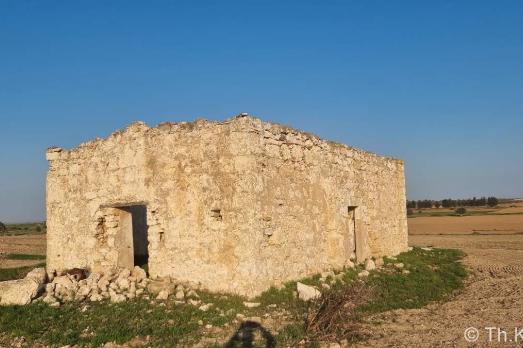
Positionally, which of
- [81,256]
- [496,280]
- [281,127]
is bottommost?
[496,280]

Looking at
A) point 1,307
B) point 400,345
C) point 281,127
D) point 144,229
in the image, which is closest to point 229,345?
point 400,345

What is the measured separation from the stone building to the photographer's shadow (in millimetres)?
1237

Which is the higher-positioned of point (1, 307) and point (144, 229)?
point (144, 229)

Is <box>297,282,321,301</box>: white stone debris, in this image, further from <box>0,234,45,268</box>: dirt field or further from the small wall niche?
<box>0,234,45,268</box>: dirt field

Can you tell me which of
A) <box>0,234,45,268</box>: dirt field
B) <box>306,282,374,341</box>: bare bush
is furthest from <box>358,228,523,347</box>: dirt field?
<box>0,234,45,268</box>: dirt field

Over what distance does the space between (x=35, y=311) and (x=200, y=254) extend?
2.78 m

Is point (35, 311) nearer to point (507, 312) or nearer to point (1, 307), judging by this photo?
point (1, 307)

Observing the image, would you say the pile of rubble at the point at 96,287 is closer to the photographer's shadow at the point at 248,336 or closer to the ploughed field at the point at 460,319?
the photographer's shadow at the point at 248,336

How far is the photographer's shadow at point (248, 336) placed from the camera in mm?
6059

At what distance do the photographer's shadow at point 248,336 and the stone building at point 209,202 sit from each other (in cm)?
124

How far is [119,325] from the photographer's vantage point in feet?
22.1

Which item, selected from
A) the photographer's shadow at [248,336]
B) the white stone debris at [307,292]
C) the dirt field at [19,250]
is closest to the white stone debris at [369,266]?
the white stone debris at [307,292]

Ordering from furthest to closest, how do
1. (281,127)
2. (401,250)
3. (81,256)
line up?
(401,250) → (81,256) → (281,127)

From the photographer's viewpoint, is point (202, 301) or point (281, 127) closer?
point (202, 301)
